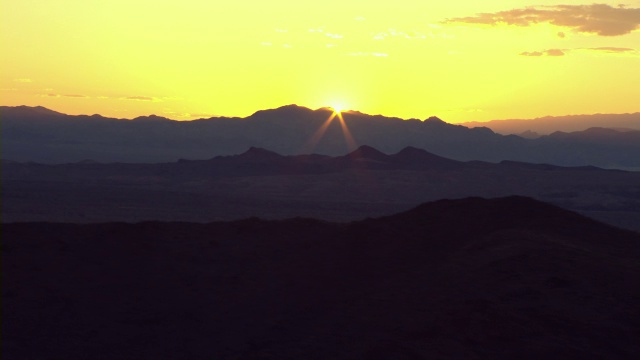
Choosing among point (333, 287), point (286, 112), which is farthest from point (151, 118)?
point (333, 287)

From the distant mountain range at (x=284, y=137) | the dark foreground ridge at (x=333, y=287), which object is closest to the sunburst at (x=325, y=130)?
the distant mountain range at (x=284, y=137)

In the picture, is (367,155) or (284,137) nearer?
(367,155)

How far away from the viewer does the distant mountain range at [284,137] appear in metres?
166

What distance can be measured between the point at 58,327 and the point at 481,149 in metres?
170

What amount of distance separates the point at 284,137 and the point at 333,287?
517 feet

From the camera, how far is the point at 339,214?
165ft

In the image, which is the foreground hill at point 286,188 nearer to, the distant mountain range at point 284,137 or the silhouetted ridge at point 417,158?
the silhouetted ridge at point 417,158

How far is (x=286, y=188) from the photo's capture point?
241ft

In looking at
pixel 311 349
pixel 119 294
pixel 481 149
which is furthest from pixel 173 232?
pixel 481 149

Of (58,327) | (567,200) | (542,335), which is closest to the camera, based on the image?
(542,335)

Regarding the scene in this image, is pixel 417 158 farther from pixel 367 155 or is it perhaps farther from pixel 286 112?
pixel 286 112

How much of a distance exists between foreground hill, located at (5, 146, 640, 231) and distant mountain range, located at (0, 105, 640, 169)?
64.6 metres

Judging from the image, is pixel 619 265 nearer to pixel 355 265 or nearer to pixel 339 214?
pixel 355 265

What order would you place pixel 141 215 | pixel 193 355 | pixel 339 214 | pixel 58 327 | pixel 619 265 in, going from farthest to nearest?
pixel 339 214, pixel 141 215, pixel 619 265, pixel 58 327, pixel 193 355
